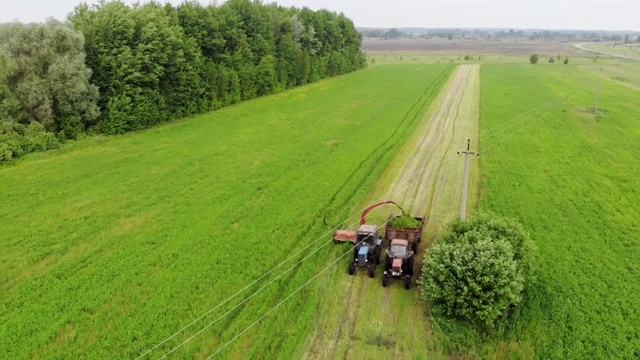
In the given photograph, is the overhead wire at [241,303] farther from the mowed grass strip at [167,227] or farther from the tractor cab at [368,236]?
the tractor cab at [368,236]

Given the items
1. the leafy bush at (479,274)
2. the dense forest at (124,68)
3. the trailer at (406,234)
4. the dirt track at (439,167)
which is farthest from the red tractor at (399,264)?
the dense forest at (124,68)

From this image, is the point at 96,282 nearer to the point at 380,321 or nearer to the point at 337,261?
the point at 337,261

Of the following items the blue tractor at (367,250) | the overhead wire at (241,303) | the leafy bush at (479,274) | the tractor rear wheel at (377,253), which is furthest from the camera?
the tractor rear wheel at (377,253)

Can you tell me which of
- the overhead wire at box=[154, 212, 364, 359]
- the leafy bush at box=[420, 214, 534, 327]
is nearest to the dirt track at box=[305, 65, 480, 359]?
the leafy bush at box=[420, 214, 534, 327]

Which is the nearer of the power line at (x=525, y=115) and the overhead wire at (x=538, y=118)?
the overhead wire at (x=538, y=118)

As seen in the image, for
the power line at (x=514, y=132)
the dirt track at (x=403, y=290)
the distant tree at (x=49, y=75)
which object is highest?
the distant tree at (x=49, y=75)

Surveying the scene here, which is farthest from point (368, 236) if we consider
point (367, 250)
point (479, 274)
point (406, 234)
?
point (479, 274)

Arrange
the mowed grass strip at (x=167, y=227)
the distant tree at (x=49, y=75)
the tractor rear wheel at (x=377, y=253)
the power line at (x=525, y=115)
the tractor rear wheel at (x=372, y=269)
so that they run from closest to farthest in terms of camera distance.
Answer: the mowed grass strip at (x=167, y=227)
the tractor rear wheel at (x=372, y=269)
the tractor rear wheel at (x=377, y=253)
the distant tree at (x=49, y=75)
the power line at (x=525, y=115)
